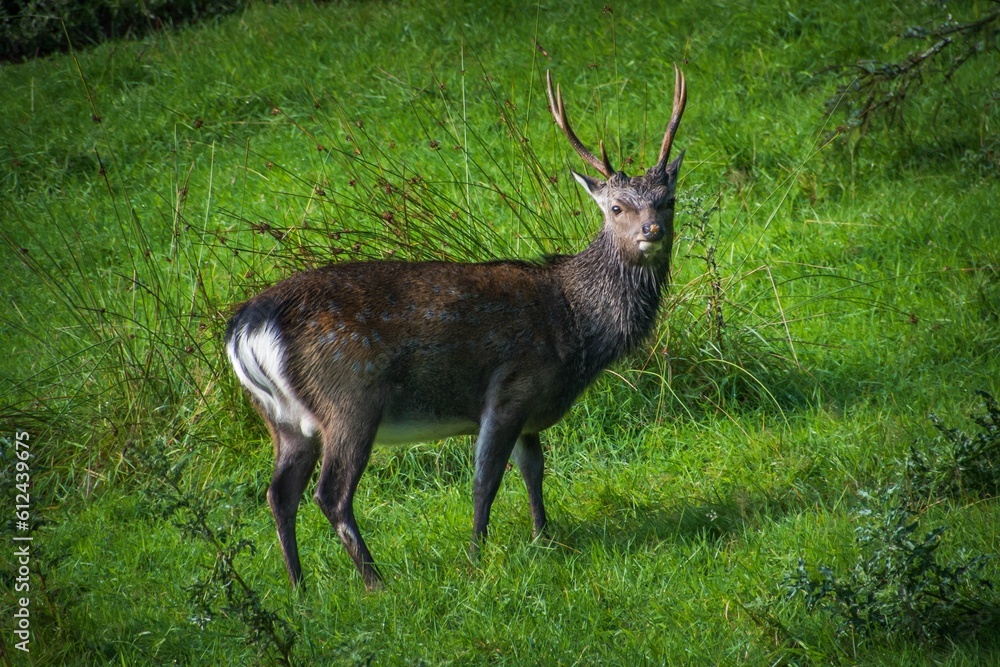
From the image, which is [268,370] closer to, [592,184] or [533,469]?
[533,469]

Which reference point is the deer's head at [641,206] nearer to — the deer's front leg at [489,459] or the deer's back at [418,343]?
the deer's back at [418,343]

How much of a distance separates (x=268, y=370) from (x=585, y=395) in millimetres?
1947

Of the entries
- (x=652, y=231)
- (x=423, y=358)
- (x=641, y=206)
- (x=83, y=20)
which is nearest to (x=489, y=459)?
(x=423, y=358)

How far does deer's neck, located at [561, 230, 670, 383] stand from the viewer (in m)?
5.25

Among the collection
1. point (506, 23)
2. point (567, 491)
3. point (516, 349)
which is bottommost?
point (567, 491)

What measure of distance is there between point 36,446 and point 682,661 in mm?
3921

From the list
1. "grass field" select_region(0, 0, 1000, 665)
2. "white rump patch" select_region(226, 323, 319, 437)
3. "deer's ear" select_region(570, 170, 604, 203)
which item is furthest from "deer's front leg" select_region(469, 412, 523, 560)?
"deer's ear" select_region(570, 170, 604, 203)

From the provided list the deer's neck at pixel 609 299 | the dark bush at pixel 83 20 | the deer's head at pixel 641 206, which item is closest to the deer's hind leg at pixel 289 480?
the deer's neck at pixel 609 299

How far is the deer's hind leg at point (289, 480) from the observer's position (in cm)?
479

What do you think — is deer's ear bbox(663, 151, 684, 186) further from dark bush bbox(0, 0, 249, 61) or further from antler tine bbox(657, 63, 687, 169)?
dark bush bbox(0, 0, 249, 61)

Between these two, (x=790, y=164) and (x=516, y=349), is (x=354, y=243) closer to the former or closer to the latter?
(x=516, y=349)

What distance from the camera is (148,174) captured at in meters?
9.42

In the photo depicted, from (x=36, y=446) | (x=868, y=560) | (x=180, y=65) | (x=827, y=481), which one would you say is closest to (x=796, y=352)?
(x=827, y=481)

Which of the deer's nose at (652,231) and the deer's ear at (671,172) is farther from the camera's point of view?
the deer's ear at (671,172)
